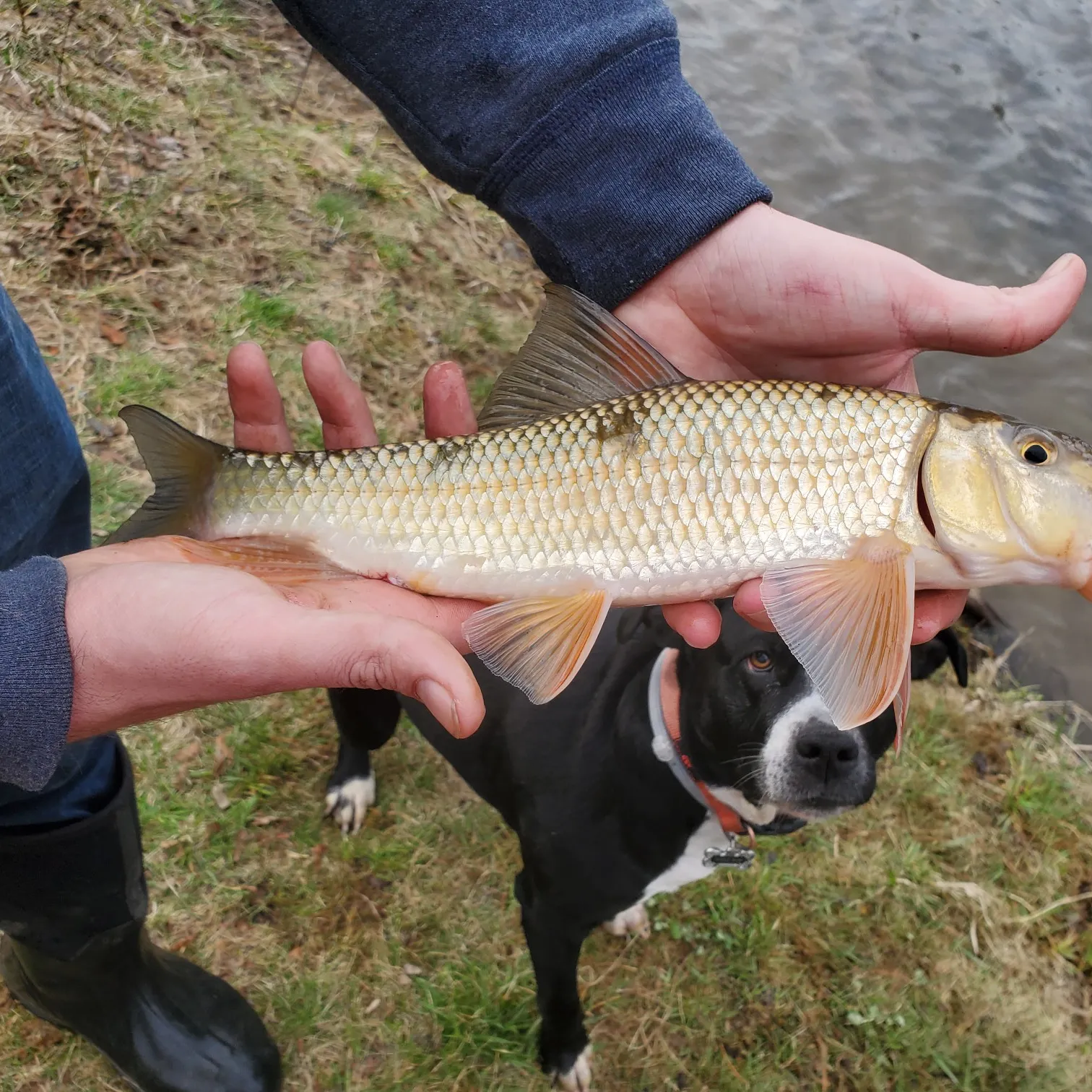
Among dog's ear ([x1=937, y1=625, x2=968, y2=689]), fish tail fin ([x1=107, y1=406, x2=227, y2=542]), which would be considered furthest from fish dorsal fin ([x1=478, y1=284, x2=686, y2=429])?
dog's ear ([x1=937, y1=625, x2=968, y2=689])

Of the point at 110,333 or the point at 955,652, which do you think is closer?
the point at 955,652

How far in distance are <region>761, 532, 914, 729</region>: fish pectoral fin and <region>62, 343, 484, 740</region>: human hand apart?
0.82 metres

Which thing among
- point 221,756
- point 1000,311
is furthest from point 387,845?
point 1000,311

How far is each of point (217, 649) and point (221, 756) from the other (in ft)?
7.08

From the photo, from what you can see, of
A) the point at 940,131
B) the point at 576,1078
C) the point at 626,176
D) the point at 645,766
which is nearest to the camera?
the point at 626,176

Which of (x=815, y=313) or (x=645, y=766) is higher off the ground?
(x=815, y=313)

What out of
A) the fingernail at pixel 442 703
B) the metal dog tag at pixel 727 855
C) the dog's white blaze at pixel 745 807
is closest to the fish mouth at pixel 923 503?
the dog's white blaze at pixel 745 807

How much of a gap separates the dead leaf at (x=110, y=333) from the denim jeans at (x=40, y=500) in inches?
79.3

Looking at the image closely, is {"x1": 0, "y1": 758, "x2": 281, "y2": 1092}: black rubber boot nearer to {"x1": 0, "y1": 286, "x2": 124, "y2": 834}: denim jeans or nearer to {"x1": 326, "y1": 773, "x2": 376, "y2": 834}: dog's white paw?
{"x1": 0, "y1": 286, "x2": 124, "y2": 834}: denim jeans

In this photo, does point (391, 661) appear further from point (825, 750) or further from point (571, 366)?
point (825, 750)

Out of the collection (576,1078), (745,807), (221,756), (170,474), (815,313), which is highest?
(815,313)

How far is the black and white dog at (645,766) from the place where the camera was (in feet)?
7.76

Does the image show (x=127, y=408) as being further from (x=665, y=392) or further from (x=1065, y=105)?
(x=1065, y=105)

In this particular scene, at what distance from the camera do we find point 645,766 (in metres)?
2.55
